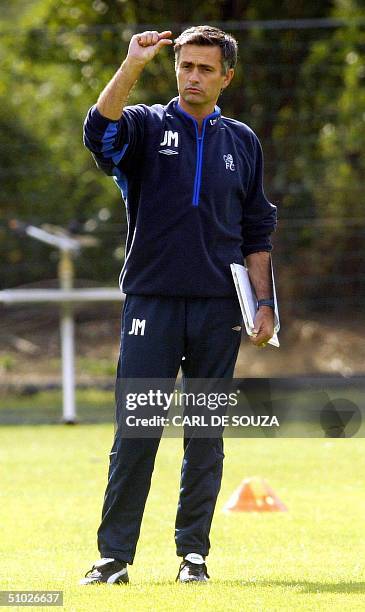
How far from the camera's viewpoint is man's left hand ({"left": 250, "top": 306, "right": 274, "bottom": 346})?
4.25 meters

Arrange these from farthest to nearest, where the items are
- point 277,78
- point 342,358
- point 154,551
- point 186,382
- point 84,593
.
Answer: point 342,358 < point 277,78 < point 154,551 < point 186,382 < point 84,593

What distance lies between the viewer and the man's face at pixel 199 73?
13.4 ft

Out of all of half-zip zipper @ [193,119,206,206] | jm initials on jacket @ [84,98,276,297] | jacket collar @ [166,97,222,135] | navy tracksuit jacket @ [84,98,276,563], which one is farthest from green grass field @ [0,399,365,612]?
jacket collar @ [166,97,222,135]

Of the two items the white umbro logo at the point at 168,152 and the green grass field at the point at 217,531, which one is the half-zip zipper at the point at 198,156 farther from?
the green grass field at the point at 217,531

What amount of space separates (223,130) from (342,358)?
28.3ft

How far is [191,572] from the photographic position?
13.5 feet

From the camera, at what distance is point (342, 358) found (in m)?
12.7

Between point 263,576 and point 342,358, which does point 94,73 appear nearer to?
point 342,358

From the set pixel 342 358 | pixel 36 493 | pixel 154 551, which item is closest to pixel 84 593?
pixel 154 551

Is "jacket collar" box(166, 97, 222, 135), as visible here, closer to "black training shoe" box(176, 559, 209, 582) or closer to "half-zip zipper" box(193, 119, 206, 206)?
"half-zip zipper" box(193, 119, 206, 206)

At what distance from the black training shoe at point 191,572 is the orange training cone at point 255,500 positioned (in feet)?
5.09

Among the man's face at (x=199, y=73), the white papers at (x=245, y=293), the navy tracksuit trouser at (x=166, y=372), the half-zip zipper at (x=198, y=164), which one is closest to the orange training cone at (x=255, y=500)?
the navy tracksuit trouser at (x=166, y=372)

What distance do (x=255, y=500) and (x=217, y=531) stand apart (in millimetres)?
476

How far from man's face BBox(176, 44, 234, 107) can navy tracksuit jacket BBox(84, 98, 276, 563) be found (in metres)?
0.09
